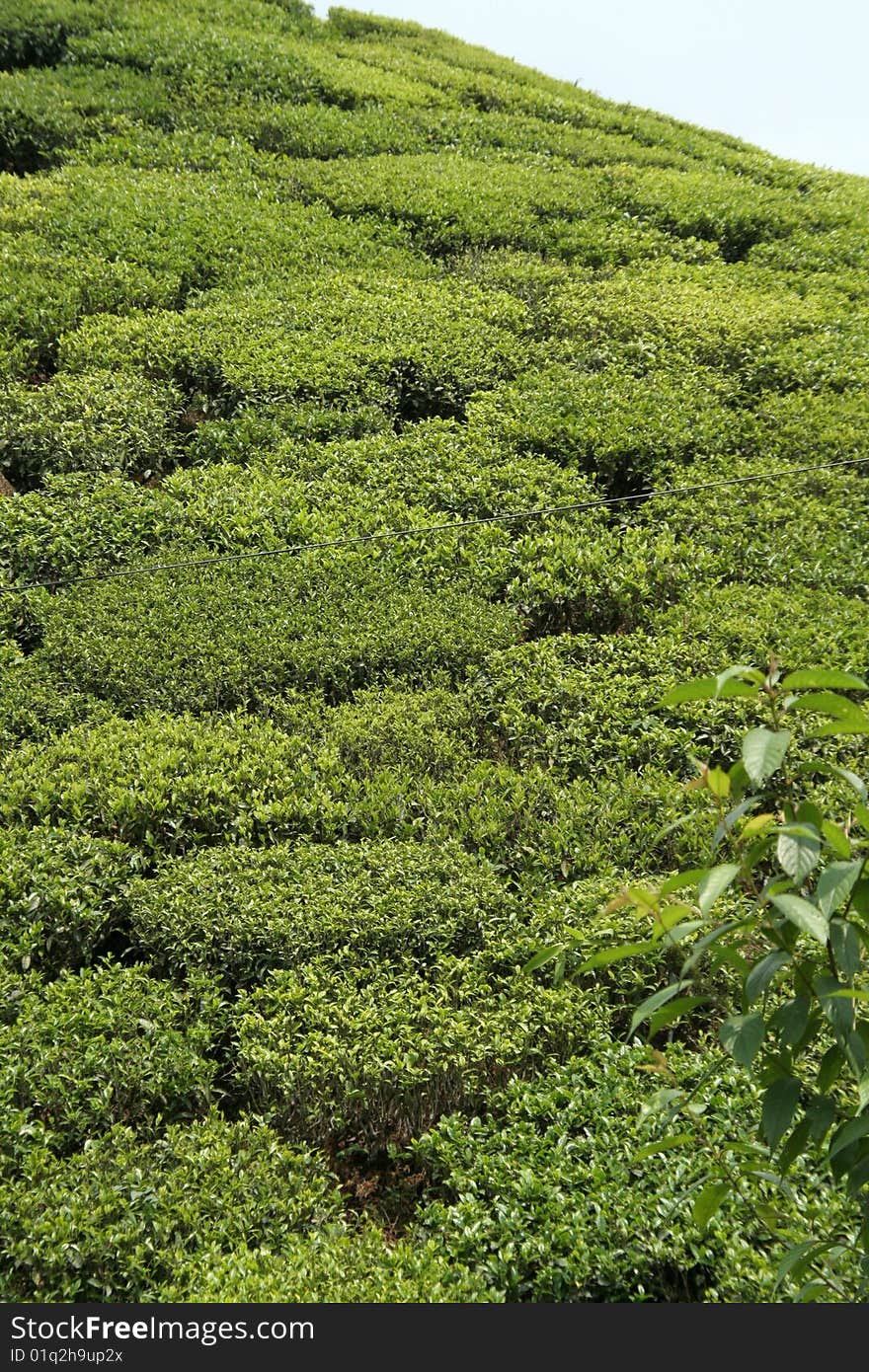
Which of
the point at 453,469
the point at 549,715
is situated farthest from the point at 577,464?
the point at 549,715

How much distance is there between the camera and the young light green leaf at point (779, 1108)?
5.53 feet

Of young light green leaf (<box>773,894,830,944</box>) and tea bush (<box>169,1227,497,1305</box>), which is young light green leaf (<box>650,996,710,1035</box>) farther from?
tea bush (<box>169,1227,497,1305</box>)

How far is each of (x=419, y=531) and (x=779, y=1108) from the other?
230 inches

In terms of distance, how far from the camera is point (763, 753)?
153 cm

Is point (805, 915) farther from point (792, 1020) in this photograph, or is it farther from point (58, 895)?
point (58, 895)

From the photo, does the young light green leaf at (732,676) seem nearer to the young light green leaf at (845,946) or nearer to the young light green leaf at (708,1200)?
the young light green leaf at (845,946)

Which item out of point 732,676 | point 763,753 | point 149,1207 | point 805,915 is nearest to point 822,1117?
point 805,915

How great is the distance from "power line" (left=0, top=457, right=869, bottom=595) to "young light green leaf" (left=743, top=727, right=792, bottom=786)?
5.69 meters

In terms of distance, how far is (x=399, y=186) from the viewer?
12.4 metres

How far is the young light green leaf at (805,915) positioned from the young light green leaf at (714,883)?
3.2 inches

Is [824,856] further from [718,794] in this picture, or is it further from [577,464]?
[577,464]

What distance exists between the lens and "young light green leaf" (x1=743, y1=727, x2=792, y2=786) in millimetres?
1508

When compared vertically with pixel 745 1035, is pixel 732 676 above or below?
above

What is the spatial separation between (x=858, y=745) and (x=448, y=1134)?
3.11 meters
